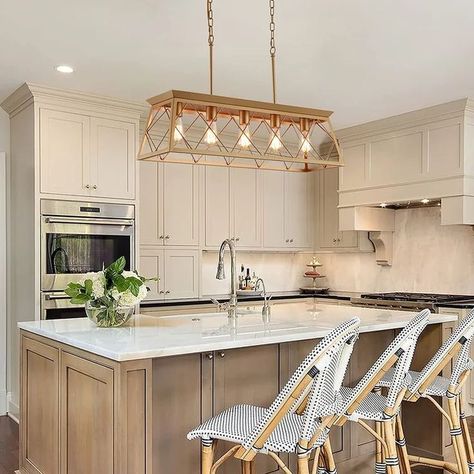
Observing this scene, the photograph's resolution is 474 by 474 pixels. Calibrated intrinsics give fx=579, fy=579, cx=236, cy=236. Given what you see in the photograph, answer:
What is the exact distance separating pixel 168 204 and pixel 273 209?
130cm

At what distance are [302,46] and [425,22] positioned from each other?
0.73 meters

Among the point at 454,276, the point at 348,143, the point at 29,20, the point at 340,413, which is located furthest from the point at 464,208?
the point at 29,20

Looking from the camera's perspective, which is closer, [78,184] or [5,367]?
[78,184]

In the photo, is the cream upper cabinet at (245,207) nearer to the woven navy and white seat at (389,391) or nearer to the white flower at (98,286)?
the white flower at (98,286)

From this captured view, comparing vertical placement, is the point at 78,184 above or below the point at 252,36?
below

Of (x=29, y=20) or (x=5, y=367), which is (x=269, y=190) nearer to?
(x=5, y=367)

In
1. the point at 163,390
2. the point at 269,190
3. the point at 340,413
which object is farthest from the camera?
the point at 269,190

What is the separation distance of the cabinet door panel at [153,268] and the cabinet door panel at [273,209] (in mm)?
1303

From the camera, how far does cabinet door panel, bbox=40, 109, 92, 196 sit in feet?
14.3

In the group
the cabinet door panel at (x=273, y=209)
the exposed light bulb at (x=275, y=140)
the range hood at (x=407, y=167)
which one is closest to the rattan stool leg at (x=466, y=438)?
the exposed light bulb at (x=275, y=140)

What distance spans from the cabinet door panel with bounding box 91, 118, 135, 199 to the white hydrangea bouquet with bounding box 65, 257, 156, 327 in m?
1.80

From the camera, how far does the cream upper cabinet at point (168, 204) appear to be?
17.4 ft

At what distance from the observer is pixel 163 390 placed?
255cm

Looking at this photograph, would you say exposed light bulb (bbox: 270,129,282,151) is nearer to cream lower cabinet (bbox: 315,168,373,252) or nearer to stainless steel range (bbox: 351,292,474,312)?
stainless steel range (bbox: 351,292,474,312)
